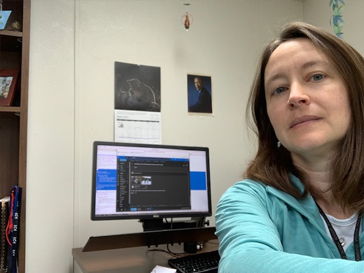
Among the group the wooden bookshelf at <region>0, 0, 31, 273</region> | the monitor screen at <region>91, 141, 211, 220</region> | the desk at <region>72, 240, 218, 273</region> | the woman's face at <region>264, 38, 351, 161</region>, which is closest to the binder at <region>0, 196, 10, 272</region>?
the wooden bookshelf at <region>0, 0, 31, 273</region>

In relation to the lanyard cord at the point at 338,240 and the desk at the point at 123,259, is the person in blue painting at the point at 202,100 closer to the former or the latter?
the desk at the point at 123,259

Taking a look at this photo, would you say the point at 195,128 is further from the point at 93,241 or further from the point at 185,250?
the point at 93,241

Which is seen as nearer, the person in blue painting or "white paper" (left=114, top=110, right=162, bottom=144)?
"white paper" (left=114, top=110, right=162, bottom=144)

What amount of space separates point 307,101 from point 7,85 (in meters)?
1.40

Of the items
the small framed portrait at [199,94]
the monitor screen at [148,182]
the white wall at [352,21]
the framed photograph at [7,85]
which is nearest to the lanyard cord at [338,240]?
the monitor screen at [148,182]

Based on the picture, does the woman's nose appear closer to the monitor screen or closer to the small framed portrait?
the monitor screen

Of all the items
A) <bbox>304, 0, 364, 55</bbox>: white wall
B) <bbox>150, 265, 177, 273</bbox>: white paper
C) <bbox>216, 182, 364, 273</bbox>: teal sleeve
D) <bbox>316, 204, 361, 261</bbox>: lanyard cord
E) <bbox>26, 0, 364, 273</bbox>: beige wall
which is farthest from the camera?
<bbox>304, 0, 364, 55</bbox>: white wall

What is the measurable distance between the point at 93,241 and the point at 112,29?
117 centimetres

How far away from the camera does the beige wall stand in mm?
1591

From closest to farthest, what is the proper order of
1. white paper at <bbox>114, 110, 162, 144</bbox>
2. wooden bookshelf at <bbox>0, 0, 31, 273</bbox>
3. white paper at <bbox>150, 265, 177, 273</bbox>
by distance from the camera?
white paper at <bbox>150, 265, 177, 273</bbox> → wooden bookshelf at <bbox>0, 0, 31, 273</bbox> → white paper at <bbox>114, 110, 162, 144</bbox>

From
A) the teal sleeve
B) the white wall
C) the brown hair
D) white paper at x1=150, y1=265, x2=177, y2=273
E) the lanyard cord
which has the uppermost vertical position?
the white wall

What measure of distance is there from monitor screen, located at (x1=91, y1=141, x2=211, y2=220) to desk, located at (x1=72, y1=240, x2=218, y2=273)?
6.7 inches

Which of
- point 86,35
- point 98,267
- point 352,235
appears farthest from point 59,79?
point 352,235

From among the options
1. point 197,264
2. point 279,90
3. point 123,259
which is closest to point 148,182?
point 123,259
